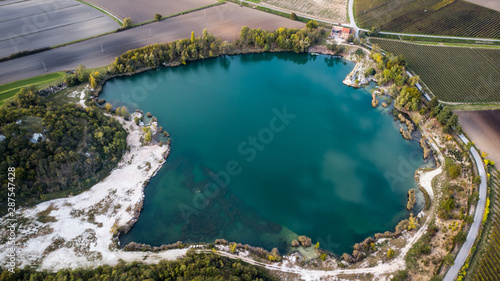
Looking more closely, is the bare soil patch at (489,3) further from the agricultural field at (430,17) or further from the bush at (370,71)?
the bush at (370,71)

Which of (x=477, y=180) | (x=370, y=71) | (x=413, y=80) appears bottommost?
(x=477, y=180)

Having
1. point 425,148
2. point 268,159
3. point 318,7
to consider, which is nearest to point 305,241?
point 268,159

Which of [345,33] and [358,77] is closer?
[358,77]

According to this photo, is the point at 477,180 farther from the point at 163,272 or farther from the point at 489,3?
the point at 489,3

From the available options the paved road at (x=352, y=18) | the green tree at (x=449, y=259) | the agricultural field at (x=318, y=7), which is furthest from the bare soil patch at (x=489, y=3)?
the green tree at (x=449, y=259)

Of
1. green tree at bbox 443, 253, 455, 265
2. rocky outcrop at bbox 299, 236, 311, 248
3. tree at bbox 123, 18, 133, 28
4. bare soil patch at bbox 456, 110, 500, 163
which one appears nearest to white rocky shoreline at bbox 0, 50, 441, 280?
rocky outcrop at bbox 299, 236, 311, 248

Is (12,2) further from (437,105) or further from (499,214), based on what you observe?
(499,214)
